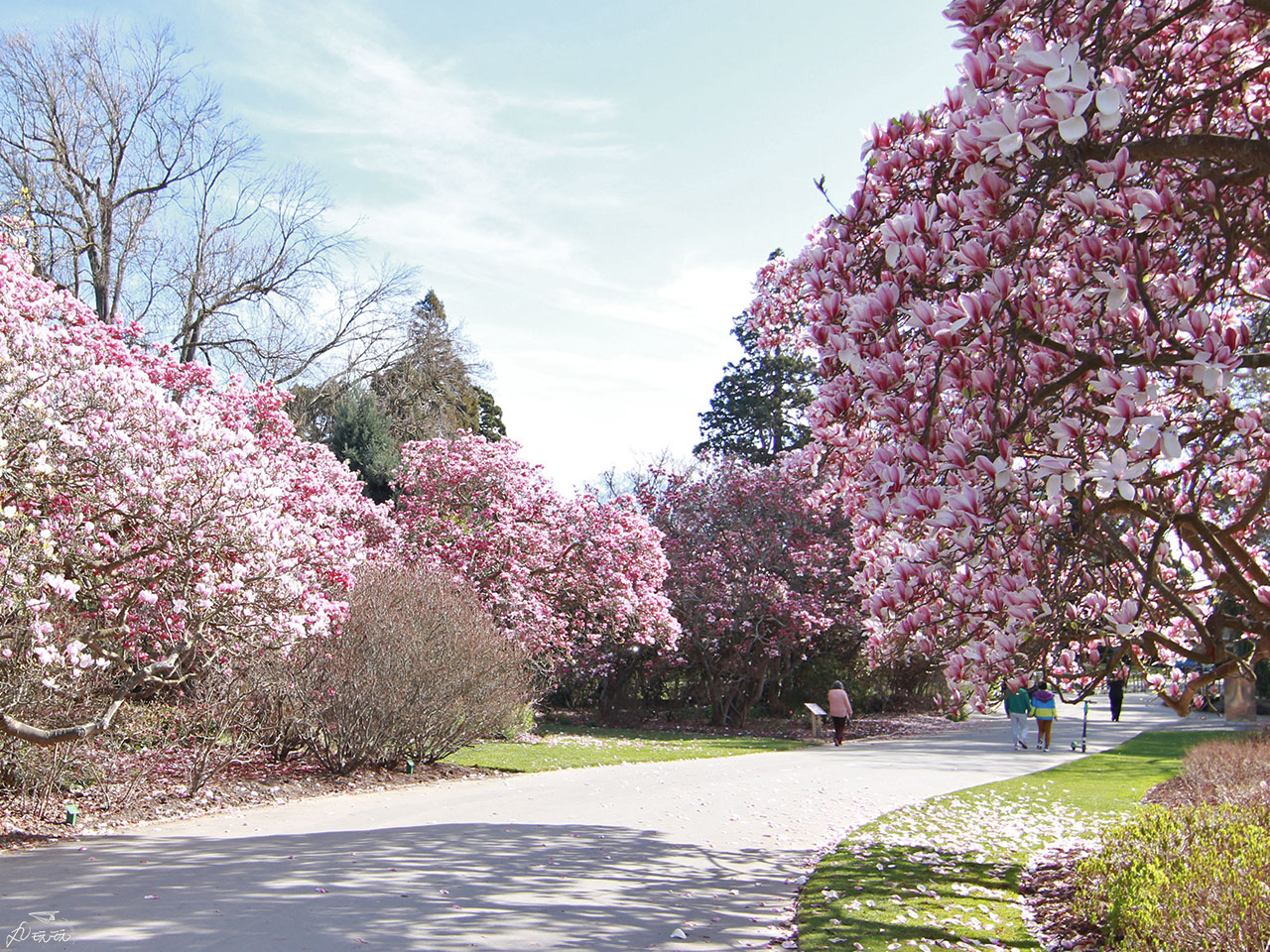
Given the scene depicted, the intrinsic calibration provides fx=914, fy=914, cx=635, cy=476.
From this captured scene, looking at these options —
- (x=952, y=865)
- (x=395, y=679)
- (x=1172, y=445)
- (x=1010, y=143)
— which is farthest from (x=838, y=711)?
(x=1010, y=143)

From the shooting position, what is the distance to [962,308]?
357cm

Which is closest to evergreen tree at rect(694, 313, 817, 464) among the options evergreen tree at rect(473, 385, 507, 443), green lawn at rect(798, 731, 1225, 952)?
evergreen tree at rect(473, 385, 507, 443)

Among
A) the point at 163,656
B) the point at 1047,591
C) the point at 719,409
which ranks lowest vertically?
the point at 163,656

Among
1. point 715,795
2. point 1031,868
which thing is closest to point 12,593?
point 715,795

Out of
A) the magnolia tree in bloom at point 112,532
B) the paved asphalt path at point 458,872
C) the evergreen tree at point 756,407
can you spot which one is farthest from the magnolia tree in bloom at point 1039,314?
the evergreen tree at point 756,407

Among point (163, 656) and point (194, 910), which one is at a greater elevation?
point (163, 656)

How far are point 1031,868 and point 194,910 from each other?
6.58 metres

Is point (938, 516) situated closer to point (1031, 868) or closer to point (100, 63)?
point (1031, 868)

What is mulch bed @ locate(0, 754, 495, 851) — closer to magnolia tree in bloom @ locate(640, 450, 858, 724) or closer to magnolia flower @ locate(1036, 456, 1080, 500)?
magnolia flower @ locate(1036, 456, 1080, 500)

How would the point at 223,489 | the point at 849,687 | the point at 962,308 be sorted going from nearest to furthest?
the point at 962,308 → the point at 223,489 → the point at 849,687

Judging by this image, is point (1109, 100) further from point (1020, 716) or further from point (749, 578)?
point (749, 578)

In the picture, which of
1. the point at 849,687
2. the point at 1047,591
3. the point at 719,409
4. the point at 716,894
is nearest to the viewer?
the point at 1047,591

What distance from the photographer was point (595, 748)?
54.3ft

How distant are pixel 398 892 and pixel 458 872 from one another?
73cm
